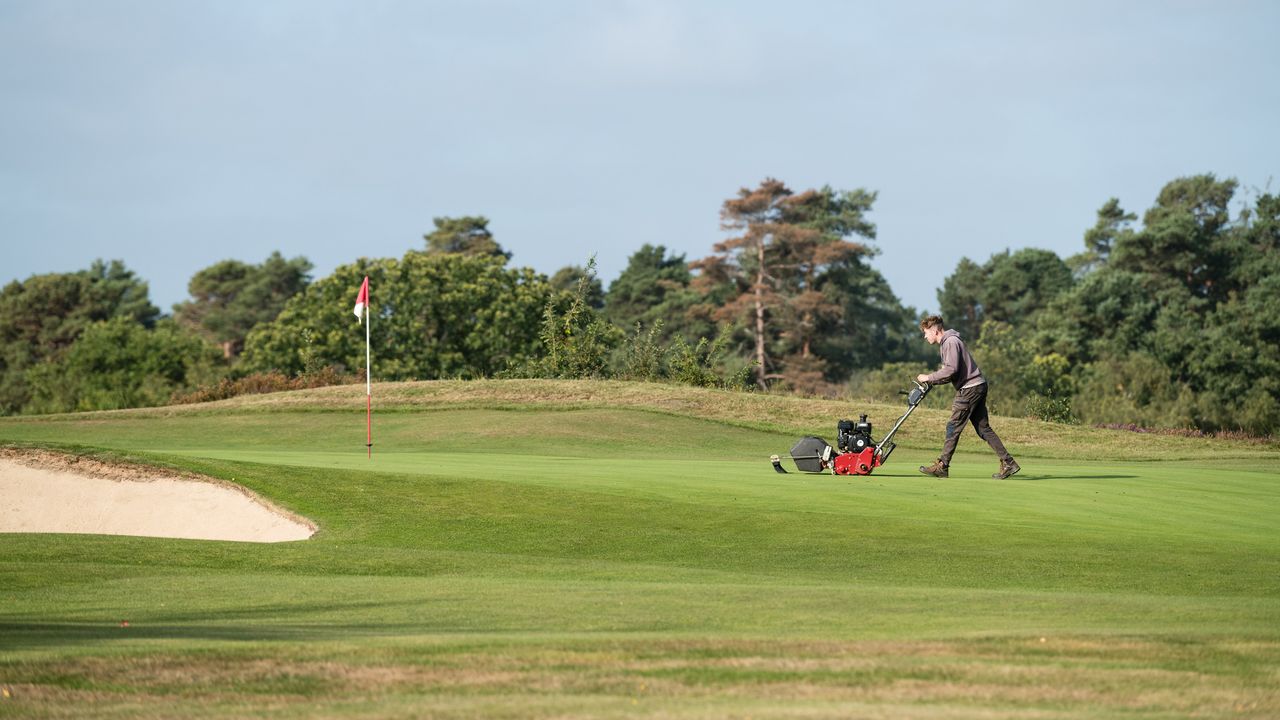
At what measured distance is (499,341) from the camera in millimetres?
66938

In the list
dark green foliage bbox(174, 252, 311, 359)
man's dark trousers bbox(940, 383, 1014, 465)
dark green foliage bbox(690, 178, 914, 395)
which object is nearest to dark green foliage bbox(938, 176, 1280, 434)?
dark green foliage bbox(690, 178, 914, 395)

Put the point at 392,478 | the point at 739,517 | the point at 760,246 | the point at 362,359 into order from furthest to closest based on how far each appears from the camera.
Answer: the point at 760,246
the point at 362,359
the point at 392,478
the point at 739,517

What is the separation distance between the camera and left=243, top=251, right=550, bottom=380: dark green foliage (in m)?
66.3

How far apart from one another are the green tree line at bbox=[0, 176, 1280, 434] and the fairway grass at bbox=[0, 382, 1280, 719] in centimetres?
2280

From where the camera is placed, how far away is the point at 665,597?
9.96m

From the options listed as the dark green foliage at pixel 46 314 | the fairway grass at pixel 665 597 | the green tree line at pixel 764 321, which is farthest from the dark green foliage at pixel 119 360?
the fairway grass at pixel 665 597

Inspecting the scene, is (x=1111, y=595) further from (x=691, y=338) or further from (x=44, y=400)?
(x=691, y=338)

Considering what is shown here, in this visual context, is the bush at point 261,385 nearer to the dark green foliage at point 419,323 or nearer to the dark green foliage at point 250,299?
the dark green foliage at point 419,323

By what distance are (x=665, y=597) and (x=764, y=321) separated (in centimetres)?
8007

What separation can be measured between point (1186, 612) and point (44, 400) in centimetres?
6844

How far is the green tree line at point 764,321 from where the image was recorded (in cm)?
5659

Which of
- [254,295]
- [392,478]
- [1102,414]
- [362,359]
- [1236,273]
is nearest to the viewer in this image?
[392,478]

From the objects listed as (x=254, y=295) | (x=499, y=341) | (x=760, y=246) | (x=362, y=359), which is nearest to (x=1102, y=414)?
(x=499, y=341)

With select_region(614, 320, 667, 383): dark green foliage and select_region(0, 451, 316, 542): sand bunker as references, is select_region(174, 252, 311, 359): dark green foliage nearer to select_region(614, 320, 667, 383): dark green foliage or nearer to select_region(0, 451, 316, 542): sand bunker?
select_region(614, 320, 667, 383): dark green foliage
